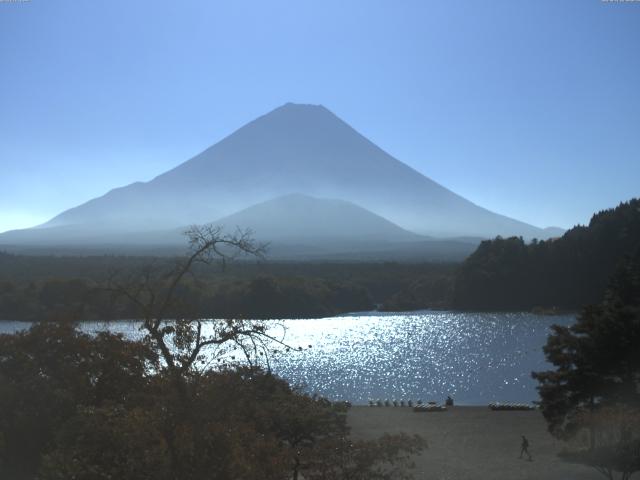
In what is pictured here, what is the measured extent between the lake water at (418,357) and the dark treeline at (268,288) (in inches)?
104

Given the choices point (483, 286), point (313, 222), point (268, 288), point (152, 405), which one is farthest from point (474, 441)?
point (313, 222)

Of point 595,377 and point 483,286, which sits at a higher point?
point 483,286

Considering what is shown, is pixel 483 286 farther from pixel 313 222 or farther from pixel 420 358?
pixel 313 222

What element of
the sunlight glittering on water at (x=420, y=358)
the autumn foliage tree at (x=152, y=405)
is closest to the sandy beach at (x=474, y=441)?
the sunlight glittering on water at (x=420, y=358)

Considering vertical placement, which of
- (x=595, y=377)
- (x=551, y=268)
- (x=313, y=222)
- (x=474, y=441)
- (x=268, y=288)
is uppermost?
(x=313, y=222)

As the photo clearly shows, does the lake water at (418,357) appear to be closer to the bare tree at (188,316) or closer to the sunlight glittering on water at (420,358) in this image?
the sunlight glittering on water at (420,358)

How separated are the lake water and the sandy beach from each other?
10.4 ft

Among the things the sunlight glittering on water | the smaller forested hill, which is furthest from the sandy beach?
the smaller forested hill

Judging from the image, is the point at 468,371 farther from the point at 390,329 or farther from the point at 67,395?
the point at 67,395

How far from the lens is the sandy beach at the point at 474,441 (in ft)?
48.8

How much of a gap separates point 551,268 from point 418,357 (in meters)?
25.6

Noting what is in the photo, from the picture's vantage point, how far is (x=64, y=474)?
6.16 m

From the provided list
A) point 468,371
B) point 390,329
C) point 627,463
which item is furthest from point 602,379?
point 390,329

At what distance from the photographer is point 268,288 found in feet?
169
